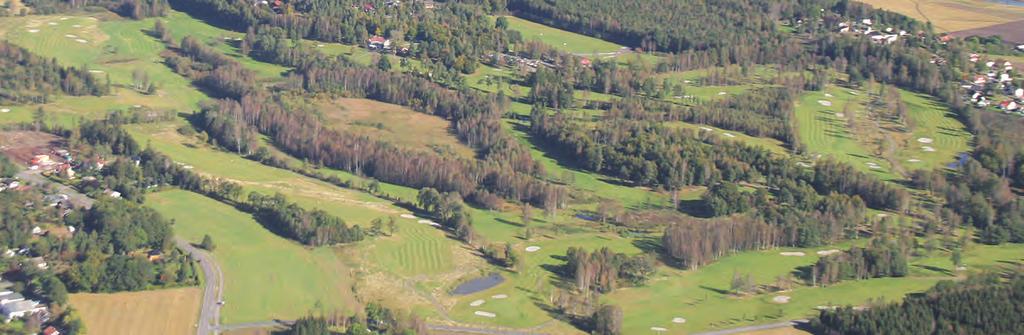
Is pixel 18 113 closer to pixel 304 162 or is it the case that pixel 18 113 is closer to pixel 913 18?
pixel 304 162

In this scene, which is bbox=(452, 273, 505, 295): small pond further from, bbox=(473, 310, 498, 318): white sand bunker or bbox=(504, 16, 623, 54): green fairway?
bbox=(504, 16, 623, 54): green fairway

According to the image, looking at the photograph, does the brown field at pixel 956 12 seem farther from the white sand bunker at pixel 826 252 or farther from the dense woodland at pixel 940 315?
the dense woodland at pixel 940 315

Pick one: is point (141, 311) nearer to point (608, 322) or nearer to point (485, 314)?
point (485, 314)

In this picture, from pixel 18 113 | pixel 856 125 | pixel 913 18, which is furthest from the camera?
pixel 913 18

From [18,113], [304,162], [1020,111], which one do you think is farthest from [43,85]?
[1020,111]

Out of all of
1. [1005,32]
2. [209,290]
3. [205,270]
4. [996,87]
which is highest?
[1005,32]

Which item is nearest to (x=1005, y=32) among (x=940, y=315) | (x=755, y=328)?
(x=940, y=315)
